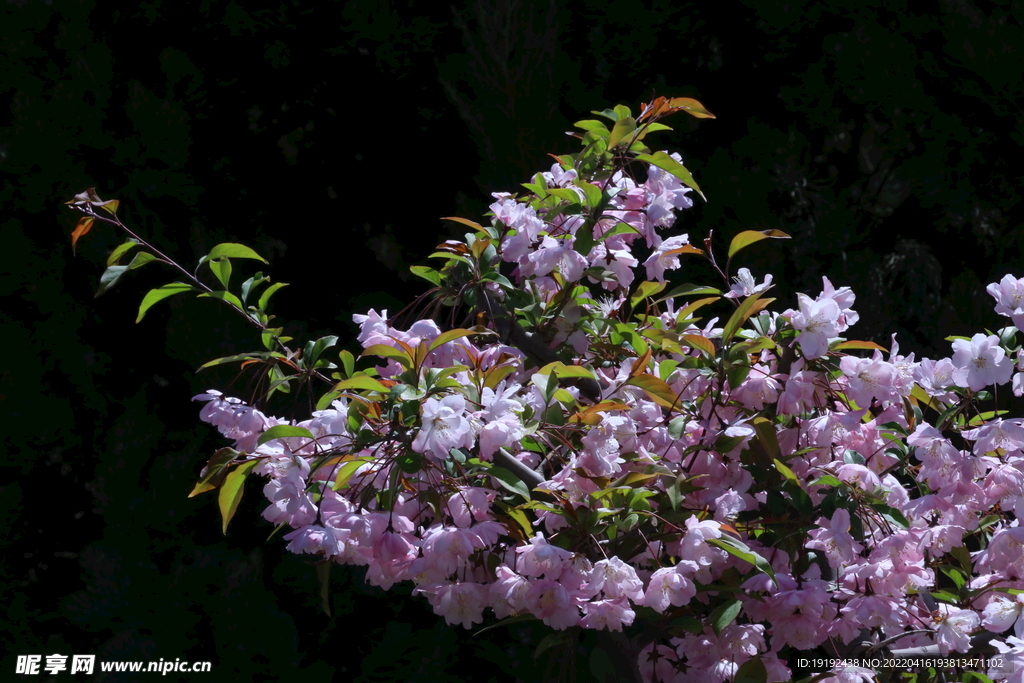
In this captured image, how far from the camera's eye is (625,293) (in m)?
1.44

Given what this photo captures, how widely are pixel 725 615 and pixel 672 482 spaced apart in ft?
0.55

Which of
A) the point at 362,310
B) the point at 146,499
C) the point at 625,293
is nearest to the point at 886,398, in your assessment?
the point at 625,293

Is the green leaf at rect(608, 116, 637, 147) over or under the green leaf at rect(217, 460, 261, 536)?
over

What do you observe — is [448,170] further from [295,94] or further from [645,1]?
[645,1]

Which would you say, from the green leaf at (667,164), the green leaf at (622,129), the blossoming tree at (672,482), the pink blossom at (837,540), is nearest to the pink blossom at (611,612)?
the blossoming tree at (672,482)

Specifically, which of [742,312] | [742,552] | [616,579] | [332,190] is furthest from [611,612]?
[332,190]

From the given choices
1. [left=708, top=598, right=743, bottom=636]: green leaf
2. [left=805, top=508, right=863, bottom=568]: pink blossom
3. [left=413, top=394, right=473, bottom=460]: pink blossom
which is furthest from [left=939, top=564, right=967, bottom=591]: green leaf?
[left=413, top=394, right=473, bottom=460]: pink blossom

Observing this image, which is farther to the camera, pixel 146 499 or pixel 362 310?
pixel 362 310

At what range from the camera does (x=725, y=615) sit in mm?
914

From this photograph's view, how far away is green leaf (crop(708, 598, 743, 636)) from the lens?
2.99 feet

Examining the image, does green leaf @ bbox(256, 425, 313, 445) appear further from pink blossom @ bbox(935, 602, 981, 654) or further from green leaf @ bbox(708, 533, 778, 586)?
pink blossom @ bbox(935, 602, 981, 654)

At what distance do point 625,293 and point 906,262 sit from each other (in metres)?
1.44

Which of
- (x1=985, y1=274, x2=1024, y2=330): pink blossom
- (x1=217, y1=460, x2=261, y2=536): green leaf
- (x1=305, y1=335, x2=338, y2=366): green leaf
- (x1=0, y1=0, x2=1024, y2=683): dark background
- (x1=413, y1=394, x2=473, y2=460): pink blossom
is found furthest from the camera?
(x1=0, y1=0, x2=1024, y2=683): dark background

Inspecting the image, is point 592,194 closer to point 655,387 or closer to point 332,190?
point 655,387
